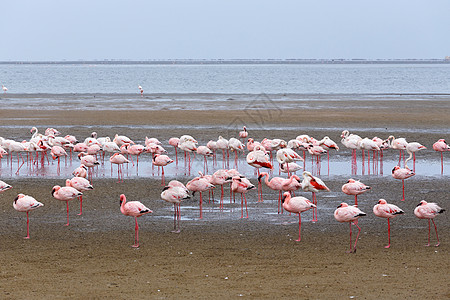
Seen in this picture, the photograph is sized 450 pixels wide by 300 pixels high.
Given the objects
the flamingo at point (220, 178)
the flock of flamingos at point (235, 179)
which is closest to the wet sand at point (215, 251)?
the flock of flamingos at point (235, 179)

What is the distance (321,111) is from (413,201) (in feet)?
68.5

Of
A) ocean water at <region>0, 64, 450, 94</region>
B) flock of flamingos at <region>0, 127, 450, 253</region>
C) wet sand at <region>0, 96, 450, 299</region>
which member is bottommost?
wet sand at <region>0, 96, 450, 299</region>

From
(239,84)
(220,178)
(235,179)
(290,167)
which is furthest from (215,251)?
(239,84)

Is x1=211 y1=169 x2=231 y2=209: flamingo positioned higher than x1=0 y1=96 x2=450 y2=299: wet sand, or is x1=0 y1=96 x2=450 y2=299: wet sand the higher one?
x1=211 y1=169 x2=231 y2=209: flamingo

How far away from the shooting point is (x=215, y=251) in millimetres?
9711

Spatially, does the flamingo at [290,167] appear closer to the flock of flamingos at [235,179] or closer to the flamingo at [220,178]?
the flock of flamingos at [235,179]

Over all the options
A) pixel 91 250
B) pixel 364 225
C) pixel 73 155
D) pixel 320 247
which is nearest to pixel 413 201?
pixel 364 225

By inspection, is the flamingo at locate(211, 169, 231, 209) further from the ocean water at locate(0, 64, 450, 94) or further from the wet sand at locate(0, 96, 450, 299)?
the ocean water at locate(0, 64, 450, 94)

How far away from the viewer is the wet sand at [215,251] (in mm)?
8023

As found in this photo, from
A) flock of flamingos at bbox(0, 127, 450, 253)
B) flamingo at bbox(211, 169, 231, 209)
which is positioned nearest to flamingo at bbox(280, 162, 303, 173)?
flock of flamingos at bbox(0, 127, 450, 253)

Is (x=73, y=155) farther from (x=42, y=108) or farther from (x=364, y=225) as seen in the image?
(x=42, y=108)

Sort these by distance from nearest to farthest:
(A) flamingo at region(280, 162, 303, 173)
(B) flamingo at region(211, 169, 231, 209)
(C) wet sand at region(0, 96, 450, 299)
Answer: (C) wet sand at region(0, 96, 450, 299)
(B) flamingo at region(211, 169, 231, 209)
(A) flamingo at region(280, 162, 303, 173)

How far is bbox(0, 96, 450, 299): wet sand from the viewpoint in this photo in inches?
316

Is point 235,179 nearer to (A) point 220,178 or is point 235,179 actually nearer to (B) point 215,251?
(A) point 220,178
